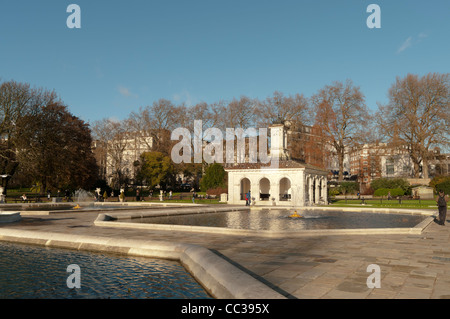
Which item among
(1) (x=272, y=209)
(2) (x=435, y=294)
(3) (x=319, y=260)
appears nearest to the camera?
(2) (x=435, y=294)

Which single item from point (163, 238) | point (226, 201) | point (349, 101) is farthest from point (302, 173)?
point (163, 238)

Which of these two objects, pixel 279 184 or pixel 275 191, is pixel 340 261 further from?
pixel 279 184

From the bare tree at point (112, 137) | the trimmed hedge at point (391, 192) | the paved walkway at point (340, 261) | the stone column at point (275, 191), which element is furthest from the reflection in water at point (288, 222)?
the bare tree at point (112, 137)

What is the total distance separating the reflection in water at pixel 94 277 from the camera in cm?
607

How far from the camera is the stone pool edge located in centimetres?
524

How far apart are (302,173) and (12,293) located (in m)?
32.2

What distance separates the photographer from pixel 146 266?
8156 mm

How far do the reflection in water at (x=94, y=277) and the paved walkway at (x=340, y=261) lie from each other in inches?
57.4

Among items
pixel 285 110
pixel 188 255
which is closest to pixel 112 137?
pixel 285 110

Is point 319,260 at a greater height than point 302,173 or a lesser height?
lesser

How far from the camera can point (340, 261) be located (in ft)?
25.7

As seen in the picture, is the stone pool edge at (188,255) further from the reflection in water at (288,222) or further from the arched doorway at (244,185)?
the arched doorway at (244,185)
